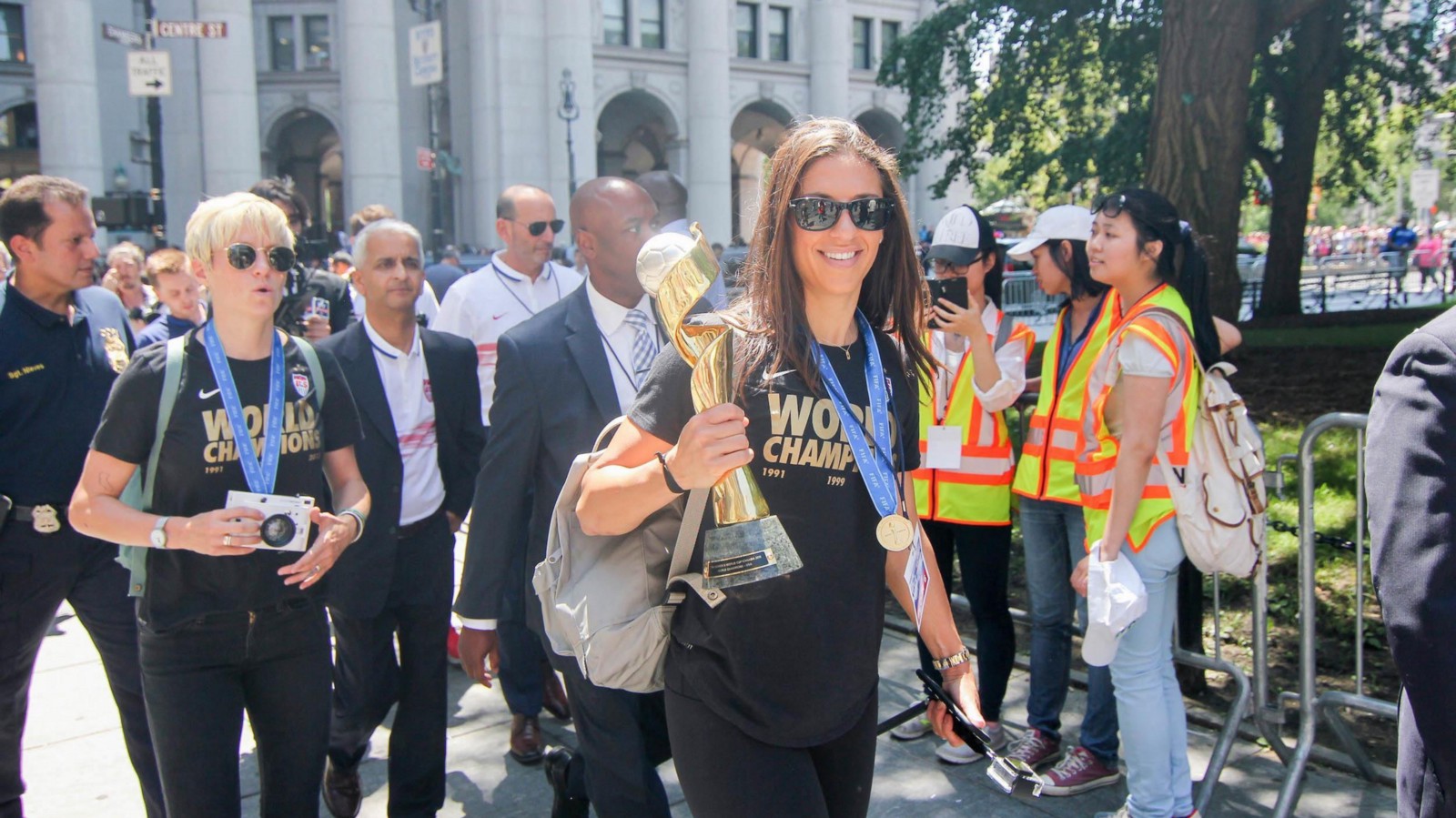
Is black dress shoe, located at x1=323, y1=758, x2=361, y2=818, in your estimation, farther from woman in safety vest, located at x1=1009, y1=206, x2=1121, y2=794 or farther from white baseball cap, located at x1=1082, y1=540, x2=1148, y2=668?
white baseball cap, located at x1=1082, y1=540, x2=1148, y2=668

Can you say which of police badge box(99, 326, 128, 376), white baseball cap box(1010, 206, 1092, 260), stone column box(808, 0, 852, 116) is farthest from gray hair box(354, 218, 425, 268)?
stone column box(808, 0, 852, 116)

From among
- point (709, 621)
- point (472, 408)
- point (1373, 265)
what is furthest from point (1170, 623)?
point (1373, 265)

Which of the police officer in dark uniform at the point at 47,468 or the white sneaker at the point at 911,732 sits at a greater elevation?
the police officer in dark uniform at the point at 47,468

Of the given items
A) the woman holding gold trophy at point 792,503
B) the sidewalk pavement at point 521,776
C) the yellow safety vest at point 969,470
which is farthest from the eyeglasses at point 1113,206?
the sidewalk pavement at point 521,776

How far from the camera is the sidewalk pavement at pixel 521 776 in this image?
4434 mm

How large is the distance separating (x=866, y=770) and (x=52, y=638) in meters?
6.17

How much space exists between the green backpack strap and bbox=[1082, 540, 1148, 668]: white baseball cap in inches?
113

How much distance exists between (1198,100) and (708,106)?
128 feet

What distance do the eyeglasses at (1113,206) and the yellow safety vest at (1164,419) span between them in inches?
12.3

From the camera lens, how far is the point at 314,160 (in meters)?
49.8

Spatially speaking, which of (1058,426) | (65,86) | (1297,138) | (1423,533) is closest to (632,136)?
(65,86)

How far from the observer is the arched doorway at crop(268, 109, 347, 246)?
48.2 metres

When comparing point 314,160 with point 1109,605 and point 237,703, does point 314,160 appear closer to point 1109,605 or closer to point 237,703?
point 237,703

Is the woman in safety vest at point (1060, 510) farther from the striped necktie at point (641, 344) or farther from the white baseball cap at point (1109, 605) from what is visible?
the striped necktie at point (641, 344)
